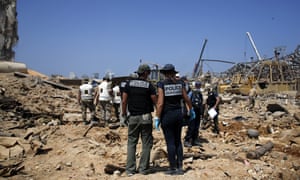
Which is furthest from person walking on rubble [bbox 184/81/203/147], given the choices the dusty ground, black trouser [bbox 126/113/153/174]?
black trouser [bbox 126/113/153/174]

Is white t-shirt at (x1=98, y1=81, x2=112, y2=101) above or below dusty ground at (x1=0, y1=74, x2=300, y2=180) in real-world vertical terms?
above

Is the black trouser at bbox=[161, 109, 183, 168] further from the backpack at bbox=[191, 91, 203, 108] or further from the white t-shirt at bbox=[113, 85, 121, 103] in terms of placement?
the white t-shirt at bbox=[113, 85, 121, 103]

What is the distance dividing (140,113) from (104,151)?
2080 millimetres

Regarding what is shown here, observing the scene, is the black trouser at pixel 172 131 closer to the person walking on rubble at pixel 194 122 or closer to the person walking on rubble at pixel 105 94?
the person walking on rubble at pixel 194 122

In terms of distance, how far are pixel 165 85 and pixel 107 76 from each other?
4.84m

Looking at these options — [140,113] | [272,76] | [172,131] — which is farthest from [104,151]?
[272,76]

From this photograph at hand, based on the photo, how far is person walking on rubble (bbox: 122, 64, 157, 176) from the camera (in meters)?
4.39

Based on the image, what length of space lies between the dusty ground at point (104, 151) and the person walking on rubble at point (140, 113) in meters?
0.25

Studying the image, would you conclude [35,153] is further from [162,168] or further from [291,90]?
[291,90]

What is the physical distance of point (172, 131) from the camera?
432cm

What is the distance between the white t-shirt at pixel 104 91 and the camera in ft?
28.6

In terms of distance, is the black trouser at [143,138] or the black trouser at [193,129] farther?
the black trouser at [193,129]

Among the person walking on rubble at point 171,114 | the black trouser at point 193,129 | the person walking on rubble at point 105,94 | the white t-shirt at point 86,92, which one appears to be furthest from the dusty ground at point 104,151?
the white t-shirt at point 86,92

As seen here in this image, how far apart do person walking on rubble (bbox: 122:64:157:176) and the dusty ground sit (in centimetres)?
25
